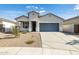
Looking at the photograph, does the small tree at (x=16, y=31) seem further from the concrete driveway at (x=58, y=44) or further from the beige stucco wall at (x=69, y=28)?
the beige stucco wall at (x=69, y=28)

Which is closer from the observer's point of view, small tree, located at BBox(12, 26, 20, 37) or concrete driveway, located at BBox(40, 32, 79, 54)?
concrete driveway, located at BBox(40, 32, 79, 54)

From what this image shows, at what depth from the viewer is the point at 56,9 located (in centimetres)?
1028

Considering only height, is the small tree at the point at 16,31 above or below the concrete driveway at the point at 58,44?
above

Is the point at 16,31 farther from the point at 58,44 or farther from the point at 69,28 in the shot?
the point at 69,28

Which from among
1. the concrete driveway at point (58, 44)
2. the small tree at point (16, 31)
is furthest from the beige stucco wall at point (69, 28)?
the small tree at point (16, 31)

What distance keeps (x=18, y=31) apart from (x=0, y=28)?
1.48 meters


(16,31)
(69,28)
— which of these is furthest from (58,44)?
(69,28)

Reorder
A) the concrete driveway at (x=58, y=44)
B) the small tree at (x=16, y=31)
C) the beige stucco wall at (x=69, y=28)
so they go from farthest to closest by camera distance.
A: the beige stucco wall at (x=69, y=28) → the small tree at (x=16, y=31) → the concrete driveway at (x=58, y=44)

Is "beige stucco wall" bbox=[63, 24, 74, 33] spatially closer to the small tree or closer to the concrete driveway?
the concrete driveway

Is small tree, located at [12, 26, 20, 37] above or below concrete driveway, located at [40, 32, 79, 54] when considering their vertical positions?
above

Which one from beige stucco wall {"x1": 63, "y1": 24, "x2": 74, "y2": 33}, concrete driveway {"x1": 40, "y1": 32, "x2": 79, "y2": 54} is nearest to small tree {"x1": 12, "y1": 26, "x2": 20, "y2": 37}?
concrete driveway {"x1": 40, "y1": 32, "x2": 79, "y2": 54}

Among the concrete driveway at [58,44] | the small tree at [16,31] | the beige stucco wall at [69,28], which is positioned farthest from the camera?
the beige stucco wall at [69,28]

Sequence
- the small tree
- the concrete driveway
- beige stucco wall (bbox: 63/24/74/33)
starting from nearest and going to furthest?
the concrete driveway
the small tree
beige stucco wall (bbox: 63/24/74/33)
